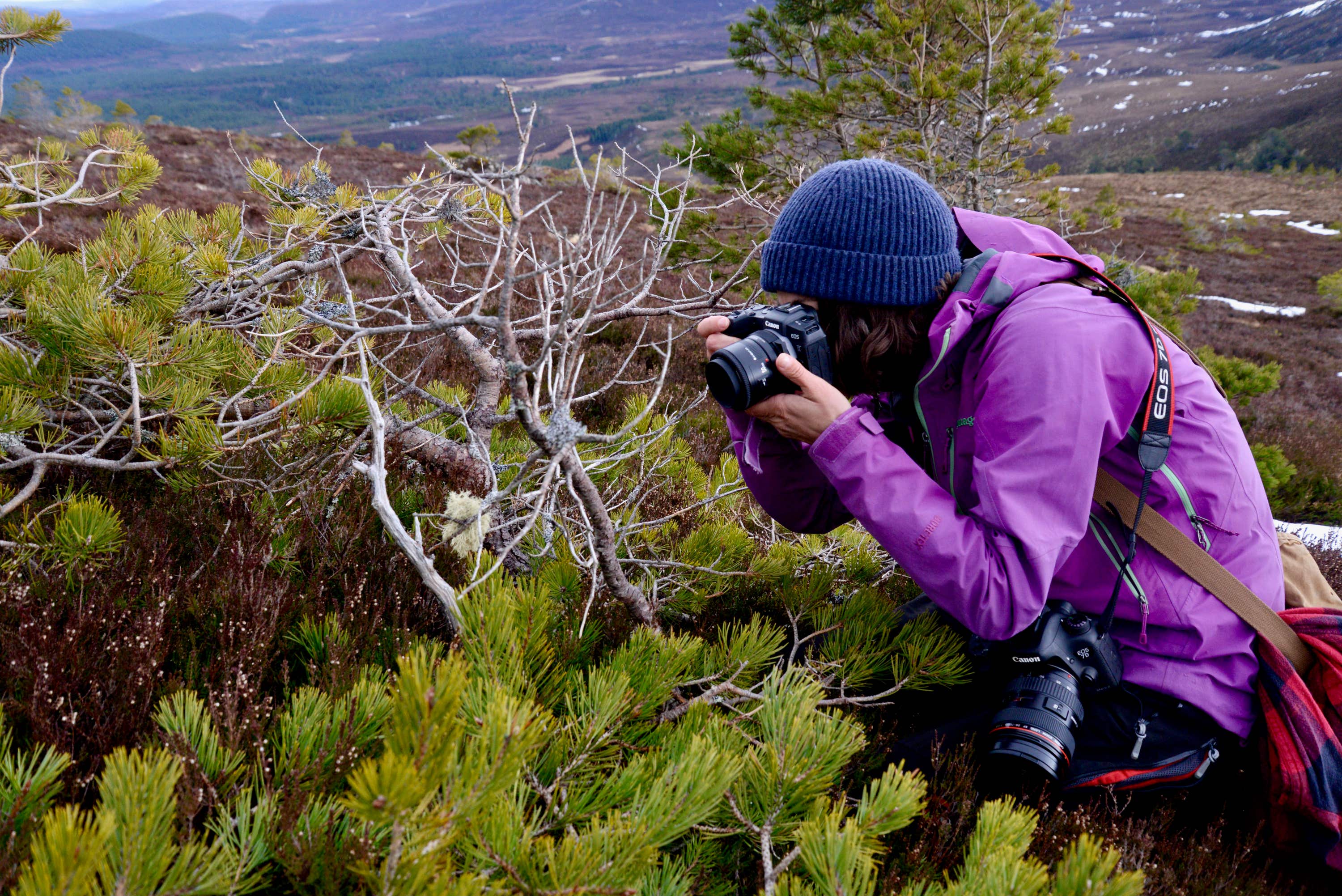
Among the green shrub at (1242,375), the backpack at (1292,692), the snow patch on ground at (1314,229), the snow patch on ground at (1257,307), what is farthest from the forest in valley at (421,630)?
the snow patch on ground at (1314,229)

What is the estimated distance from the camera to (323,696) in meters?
1.00

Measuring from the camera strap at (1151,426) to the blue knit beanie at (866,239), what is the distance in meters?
0.43

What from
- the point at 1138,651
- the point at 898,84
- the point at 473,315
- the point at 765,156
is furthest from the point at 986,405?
the point at 898,84

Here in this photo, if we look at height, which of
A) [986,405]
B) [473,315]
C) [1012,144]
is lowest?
[986,405]

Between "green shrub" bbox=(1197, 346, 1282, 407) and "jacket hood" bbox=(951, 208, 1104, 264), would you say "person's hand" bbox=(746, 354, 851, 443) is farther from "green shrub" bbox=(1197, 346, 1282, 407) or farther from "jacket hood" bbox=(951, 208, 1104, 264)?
"green shrub" bbox=(1197, 346, 1282, 407)

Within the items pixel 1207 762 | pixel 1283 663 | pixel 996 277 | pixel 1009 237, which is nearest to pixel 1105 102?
pixel 1009 237

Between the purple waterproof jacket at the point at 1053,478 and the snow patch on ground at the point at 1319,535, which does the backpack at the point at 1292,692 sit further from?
the snow patch on ground at the point at 1319,535

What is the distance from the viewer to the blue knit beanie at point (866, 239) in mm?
1525

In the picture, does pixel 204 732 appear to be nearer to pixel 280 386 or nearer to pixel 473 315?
pixel 473 315

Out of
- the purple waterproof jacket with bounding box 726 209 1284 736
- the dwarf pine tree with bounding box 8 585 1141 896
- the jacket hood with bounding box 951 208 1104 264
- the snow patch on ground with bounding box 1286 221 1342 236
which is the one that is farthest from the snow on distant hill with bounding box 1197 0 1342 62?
the dwarf pine tree with bounding box 8 585 1141 896

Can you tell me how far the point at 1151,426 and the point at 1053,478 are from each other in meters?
0.31

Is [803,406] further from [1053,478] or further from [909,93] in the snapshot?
[909,93]

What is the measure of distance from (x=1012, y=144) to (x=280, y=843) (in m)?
6.69

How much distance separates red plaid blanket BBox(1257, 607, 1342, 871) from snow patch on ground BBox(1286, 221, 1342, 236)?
38.5 m
